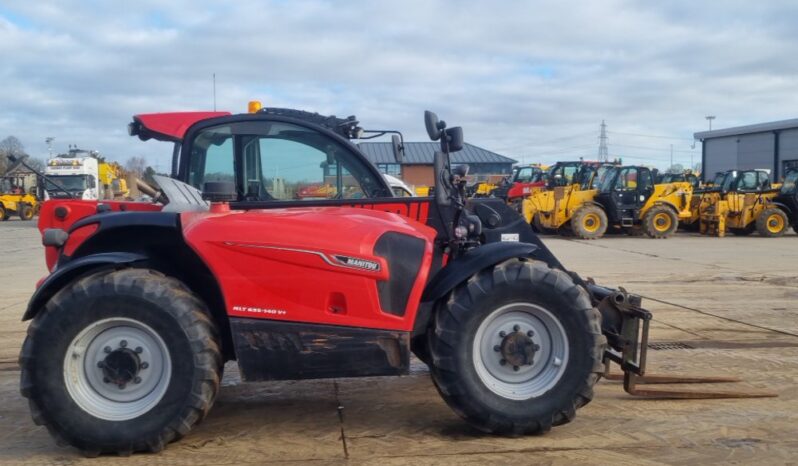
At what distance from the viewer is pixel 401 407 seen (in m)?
5.29

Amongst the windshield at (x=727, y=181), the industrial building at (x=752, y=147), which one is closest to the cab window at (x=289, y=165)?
the windshield at (x=727, y=181)

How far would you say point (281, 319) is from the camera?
4.27 meters

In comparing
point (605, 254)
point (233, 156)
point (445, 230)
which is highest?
point (233, 156)

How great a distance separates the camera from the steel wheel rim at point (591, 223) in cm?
2333

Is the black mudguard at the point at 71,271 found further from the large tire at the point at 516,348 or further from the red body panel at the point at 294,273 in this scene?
the large tire at the point at 516,348

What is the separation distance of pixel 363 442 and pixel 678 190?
73.6 ft

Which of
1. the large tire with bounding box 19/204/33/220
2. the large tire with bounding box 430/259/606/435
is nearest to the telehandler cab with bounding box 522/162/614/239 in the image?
the large tire with bounding box 430/259/606/435

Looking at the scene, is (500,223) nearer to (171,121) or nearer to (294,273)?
(294,273)

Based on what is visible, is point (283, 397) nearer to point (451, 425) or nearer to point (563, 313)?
point (451, 425)

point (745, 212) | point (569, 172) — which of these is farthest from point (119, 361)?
point (569, 172)

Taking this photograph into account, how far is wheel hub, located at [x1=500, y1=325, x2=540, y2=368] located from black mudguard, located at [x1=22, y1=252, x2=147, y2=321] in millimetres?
2295

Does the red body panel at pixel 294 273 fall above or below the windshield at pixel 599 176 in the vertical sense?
below

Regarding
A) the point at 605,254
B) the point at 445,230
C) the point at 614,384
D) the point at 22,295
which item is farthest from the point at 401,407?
the point at 605,254

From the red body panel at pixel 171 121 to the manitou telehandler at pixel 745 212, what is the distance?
22163mm
